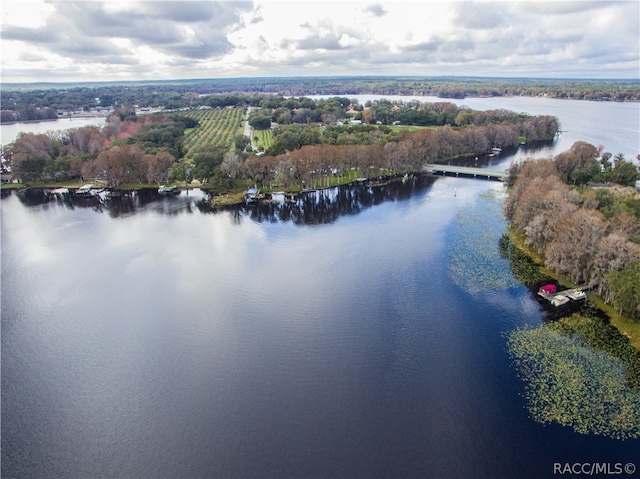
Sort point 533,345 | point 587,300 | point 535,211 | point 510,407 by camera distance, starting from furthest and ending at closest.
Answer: point 535,211
point 587,300
point 533,345
point 510,407

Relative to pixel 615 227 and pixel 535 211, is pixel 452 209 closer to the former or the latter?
pixel 535 211

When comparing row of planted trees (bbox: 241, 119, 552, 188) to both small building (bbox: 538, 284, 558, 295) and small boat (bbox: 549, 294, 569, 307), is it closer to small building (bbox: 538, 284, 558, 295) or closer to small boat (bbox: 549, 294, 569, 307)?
small building (bbox: 538, 284, 558, 295)

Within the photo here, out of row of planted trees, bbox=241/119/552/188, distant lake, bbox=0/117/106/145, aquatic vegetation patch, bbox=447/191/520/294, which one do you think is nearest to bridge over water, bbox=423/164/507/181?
row of planted trees, bbox=241/119/552/188

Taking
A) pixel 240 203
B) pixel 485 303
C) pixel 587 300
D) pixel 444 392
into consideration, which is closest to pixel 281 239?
pixel 240 203

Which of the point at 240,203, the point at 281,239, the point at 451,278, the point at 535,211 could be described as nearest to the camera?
the point at 451,278

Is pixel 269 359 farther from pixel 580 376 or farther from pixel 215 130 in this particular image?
pixel 215 130

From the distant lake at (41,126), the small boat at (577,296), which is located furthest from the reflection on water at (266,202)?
the distant lake at (41,126)
